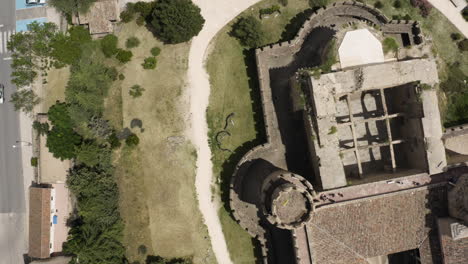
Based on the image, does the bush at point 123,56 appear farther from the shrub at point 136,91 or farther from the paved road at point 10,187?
the paved road at point 10,187

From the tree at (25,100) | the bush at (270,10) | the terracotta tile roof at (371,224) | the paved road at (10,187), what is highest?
the bush at (270,10)

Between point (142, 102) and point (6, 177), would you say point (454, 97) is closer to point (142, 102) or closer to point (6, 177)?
point (142, 102)

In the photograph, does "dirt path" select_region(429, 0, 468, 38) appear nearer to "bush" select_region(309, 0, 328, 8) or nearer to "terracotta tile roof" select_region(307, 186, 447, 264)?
"bush" select_region(309, 0, 328, 8)

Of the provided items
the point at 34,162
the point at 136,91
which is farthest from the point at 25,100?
the point at 136,91

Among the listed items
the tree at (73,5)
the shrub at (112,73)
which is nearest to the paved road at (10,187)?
the tree at (73,5)

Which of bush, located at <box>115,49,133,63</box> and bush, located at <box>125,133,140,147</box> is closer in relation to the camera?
bush, located at <box>125,133,140,147</box>

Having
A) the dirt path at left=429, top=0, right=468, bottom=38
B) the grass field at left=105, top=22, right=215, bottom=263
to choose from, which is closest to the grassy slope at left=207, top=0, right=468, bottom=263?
the dirt path at left=429, top=0, right=468, bottom=38
